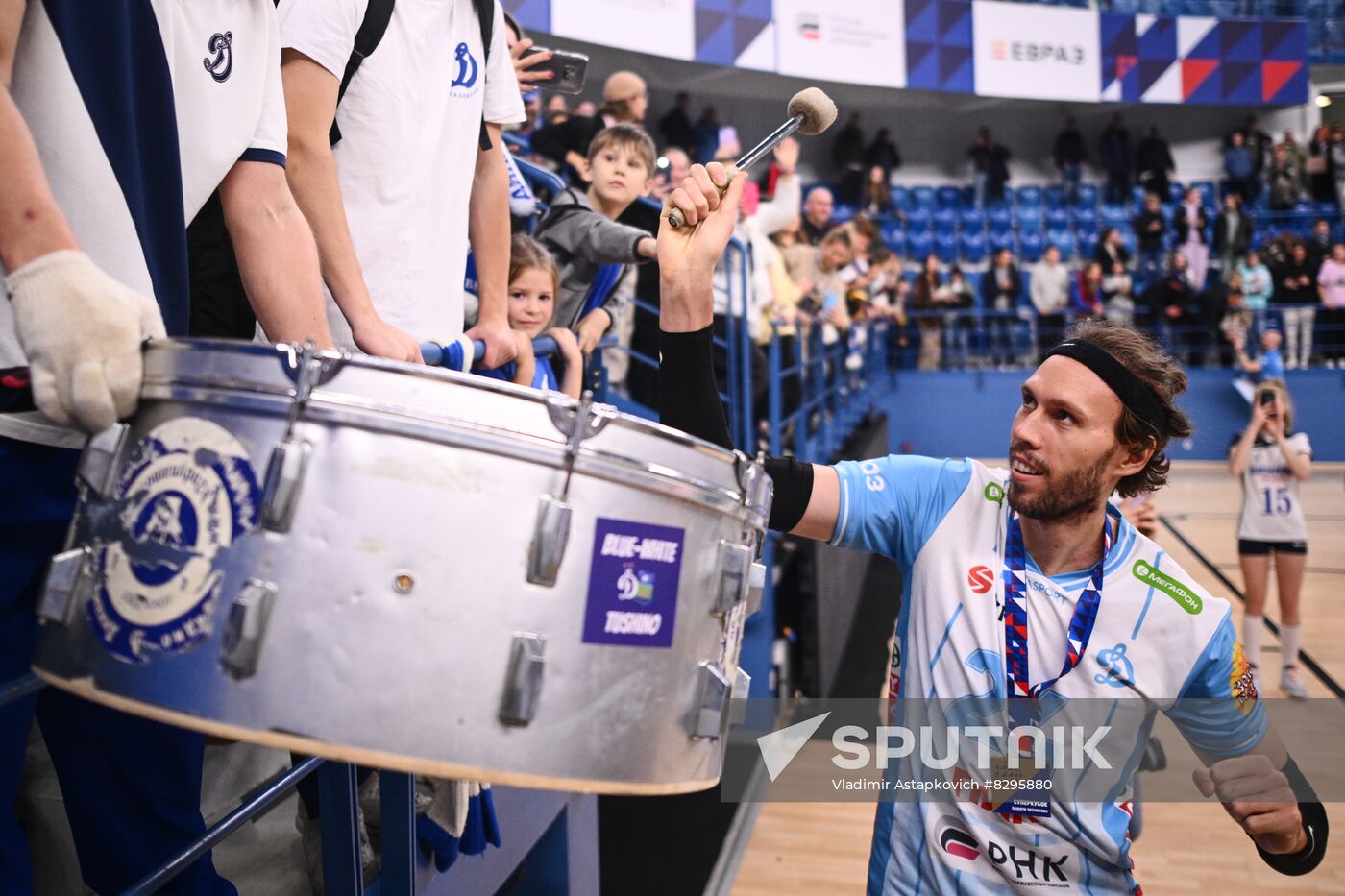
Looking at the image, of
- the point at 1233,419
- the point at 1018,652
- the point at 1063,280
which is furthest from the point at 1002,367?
the point at 1018,652

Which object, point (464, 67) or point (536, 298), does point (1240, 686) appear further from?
point (536, 298)

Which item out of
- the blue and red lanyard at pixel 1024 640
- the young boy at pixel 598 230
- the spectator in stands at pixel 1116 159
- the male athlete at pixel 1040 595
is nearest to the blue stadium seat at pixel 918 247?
the spectator in stands at pixel 1116 159

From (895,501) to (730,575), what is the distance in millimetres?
840

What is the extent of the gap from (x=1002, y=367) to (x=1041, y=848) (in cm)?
1281

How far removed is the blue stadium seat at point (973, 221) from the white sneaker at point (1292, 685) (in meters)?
10.9

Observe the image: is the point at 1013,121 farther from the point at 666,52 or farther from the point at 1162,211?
the point at 666,52

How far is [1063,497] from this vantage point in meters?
1.82

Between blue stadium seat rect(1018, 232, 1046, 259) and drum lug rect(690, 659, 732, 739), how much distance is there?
1563 cm

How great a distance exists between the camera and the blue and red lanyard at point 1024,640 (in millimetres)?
1763

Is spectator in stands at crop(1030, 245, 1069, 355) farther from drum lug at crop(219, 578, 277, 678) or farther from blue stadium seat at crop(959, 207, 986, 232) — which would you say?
drum lug at crop(219, 578, 277, 678)

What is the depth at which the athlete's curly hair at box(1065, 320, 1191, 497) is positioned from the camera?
6.22ft

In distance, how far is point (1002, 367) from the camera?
1395 centimetres

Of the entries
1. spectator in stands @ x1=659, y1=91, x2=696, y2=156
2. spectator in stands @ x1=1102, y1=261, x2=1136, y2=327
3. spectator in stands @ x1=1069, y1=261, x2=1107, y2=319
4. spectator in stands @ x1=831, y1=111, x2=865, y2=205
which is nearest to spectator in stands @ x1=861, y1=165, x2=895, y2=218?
spectator in stands @ x1=831, y1=111, x2=865, y2=205

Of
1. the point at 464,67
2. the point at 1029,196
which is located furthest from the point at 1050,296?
the point at 464,67
